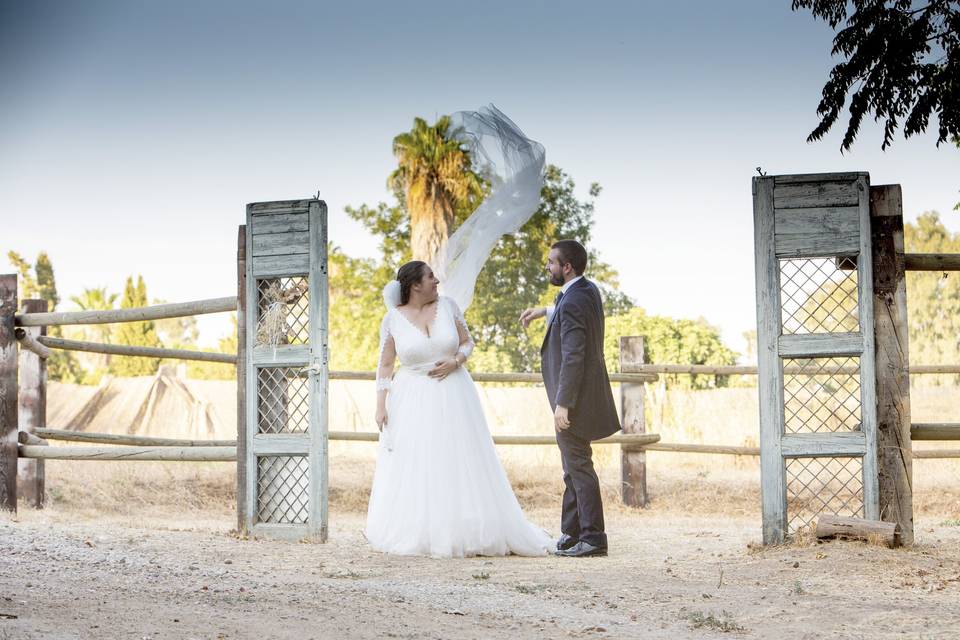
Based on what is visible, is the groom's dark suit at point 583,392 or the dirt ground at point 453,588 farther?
the groom's dark suit at point 583,392

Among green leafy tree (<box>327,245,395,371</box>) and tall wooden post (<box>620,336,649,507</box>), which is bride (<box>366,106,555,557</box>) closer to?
tall wooden post (<box>620,336,649,507</box>)

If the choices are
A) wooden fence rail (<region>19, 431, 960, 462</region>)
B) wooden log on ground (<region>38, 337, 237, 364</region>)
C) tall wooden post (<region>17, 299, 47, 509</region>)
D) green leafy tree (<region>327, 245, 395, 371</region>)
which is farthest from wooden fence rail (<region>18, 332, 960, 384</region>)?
green leafy tree (<region>327, 245, 395, 371</region>)

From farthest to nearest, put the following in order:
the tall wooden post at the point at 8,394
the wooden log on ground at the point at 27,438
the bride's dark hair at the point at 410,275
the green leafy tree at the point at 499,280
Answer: the green leafy tree at the point at 499,280
the wooden log on ground at the point at 27,438
the tall wooden post at the point at 8,394
the bride's dark hair at the point at 410,275

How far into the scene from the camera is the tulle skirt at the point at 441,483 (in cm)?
564

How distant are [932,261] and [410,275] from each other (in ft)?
10.5

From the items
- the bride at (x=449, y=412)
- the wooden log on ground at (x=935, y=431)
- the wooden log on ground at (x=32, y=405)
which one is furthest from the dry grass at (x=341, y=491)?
the bride at (x=449, y=412)

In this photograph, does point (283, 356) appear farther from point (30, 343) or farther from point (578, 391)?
point (30, 343)

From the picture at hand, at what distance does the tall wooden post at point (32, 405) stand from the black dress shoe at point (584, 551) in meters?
4.56

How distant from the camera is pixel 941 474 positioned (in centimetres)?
1031

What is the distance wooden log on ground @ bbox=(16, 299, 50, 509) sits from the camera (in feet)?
→ 25.2

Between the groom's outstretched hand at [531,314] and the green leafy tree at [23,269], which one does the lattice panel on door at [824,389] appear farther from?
the green leafy tree at [23,269]

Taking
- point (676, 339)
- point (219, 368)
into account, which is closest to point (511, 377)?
point (676, 339)

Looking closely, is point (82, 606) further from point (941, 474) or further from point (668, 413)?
point (668, 413)

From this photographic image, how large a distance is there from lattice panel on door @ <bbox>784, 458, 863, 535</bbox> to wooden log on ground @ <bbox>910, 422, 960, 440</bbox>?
1.20ft
